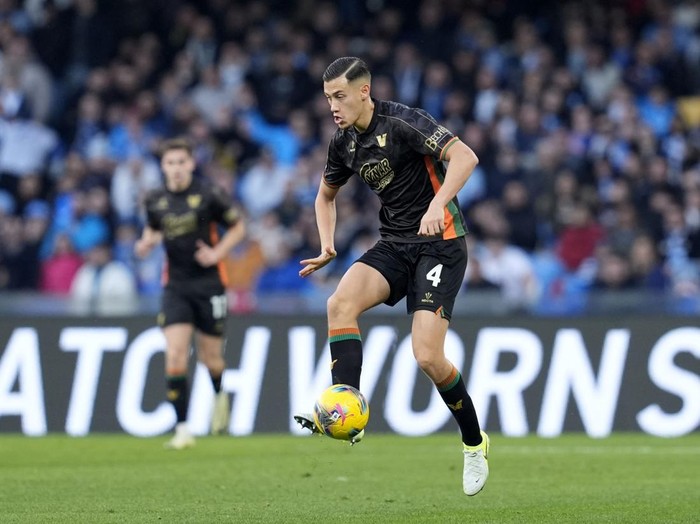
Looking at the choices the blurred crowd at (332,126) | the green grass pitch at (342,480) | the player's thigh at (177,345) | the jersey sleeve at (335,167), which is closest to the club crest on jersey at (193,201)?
the player's thigh at (177,345)

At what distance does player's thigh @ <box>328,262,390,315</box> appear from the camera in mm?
8234

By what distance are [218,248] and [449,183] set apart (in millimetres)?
5059

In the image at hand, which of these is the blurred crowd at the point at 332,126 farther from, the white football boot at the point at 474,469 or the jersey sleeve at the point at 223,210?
the white football boot at the point at 474,469

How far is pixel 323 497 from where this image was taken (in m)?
8.91

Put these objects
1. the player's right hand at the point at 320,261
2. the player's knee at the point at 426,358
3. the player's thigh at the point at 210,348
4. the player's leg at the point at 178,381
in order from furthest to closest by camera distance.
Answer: the player's thigh at the point at 210,348 < the player's leg at the point at 178,381 < the player's right hand at the point at 320,261 < the player's knee at the point at 426,358

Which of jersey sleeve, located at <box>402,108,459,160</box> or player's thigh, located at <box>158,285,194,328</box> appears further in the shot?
player's thigh, located at <box>158,285,194,328</box>

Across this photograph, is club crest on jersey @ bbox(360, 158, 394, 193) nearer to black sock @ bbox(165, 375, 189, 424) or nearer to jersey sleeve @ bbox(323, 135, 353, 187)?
jersey sleeve @ bbox(323, 135, 353, 187)

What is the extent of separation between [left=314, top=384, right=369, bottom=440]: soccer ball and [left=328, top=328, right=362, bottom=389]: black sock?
318 millimetres

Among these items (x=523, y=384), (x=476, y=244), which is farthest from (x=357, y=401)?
(x=476, y=244)

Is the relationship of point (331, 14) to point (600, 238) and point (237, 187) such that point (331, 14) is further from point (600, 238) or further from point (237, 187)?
point (600, 238)

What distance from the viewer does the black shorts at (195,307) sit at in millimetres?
12742

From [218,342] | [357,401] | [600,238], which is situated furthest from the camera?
[600,238]

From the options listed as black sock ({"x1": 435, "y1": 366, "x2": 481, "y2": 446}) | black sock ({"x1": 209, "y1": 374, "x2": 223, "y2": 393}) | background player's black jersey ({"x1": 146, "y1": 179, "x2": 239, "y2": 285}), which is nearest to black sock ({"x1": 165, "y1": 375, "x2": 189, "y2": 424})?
black sock ({"x1": 209, "y1": 374, "x2": 223, "y2": 393})

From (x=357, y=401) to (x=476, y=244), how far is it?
9.65 m
